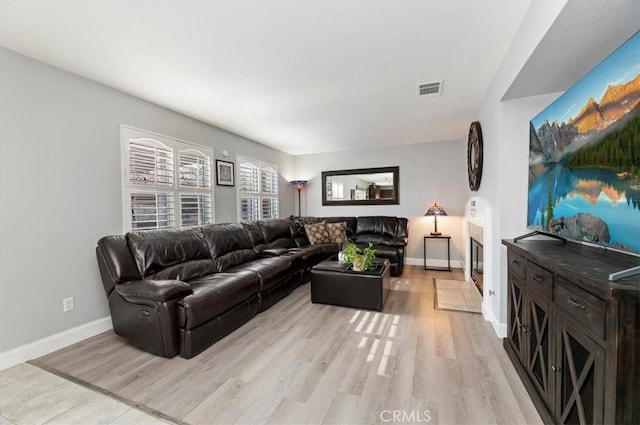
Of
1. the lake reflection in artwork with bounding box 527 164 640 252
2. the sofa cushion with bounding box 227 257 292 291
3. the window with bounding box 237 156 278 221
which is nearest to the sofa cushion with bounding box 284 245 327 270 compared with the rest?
the sofa cushion with bounding box 227 257 292 291

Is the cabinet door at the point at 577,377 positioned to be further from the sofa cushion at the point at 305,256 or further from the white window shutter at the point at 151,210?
the white window shutter at the point at 151,210

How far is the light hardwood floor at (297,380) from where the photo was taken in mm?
1598

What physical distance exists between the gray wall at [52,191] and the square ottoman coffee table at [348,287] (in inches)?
92.5

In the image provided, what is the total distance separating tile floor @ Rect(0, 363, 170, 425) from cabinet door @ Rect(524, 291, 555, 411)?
2.19 metres

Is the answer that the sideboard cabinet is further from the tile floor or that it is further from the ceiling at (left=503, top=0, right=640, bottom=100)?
the tile floor

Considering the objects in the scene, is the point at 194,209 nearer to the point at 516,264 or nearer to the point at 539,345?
the point at 516,264

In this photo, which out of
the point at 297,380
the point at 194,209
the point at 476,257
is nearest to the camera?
the point at 297,380

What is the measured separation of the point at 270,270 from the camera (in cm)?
326

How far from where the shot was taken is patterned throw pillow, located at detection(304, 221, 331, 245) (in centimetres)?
533

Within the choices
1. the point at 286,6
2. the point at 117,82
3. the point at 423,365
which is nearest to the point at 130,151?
the point at 117,82

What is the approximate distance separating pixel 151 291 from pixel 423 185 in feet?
16.8

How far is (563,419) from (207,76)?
3.57m

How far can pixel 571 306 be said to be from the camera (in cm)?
121

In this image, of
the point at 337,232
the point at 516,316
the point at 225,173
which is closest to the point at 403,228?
the point at 337,232
